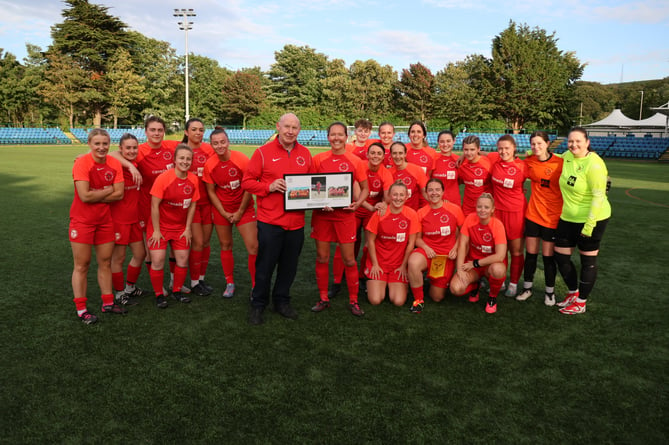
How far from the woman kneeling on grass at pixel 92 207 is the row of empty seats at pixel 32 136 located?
42.0 meters

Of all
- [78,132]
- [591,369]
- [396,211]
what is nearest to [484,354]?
[591,369]

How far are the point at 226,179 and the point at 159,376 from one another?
2.31 metres

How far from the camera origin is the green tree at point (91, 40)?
156ft

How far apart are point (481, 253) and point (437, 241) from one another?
1.69 ft

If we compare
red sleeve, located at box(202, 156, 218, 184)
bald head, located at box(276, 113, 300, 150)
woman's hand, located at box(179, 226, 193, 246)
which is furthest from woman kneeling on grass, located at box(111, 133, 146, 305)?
bald head, located at box(276, 113, 300, 150)

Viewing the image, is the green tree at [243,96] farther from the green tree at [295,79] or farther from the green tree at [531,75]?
the green tree at [531,75]

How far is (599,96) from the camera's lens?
3994 inches

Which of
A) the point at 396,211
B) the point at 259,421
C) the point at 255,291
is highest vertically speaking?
the point at 396,211

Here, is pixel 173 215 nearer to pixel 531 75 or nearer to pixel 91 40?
pixel 531 75

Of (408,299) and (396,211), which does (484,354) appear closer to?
(408,299)

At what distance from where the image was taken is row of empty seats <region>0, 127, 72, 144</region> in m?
37.8

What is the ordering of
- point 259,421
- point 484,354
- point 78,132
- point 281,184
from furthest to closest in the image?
point 78,132
point 281,184
point 484,354
point 259,421

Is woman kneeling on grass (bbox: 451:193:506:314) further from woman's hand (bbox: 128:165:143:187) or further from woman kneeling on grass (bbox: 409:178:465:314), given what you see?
woman's hand (bbox: 128:165:143:187)

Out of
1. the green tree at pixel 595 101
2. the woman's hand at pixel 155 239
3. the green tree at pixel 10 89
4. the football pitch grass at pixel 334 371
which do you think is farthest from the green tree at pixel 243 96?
the green tree at pixel 595 101
